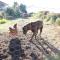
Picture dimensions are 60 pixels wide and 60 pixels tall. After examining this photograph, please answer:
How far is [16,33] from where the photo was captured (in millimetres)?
9227

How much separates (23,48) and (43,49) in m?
0.78

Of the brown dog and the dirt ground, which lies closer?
the dirt ground

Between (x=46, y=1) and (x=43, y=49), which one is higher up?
(x=46, y=1)

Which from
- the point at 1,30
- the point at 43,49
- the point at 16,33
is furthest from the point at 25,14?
the point at 43,49

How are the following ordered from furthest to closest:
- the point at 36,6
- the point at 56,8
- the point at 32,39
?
the point at 36,6 → the point at 56,8 → the point at 32,39

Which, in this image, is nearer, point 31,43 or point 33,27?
point 31,43

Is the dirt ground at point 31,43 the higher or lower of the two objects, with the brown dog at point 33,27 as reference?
lower

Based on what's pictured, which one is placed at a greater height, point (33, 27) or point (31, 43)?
point (33, 27)

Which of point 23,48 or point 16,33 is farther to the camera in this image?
point 16,33

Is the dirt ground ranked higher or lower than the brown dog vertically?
lower

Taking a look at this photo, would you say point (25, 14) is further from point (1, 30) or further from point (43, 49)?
point (43, 49)

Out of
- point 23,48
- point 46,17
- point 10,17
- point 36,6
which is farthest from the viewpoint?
point 36,6

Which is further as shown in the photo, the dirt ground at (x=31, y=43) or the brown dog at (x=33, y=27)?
the brown dog at (x=33, y=27)

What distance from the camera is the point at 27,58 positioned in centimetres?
687
